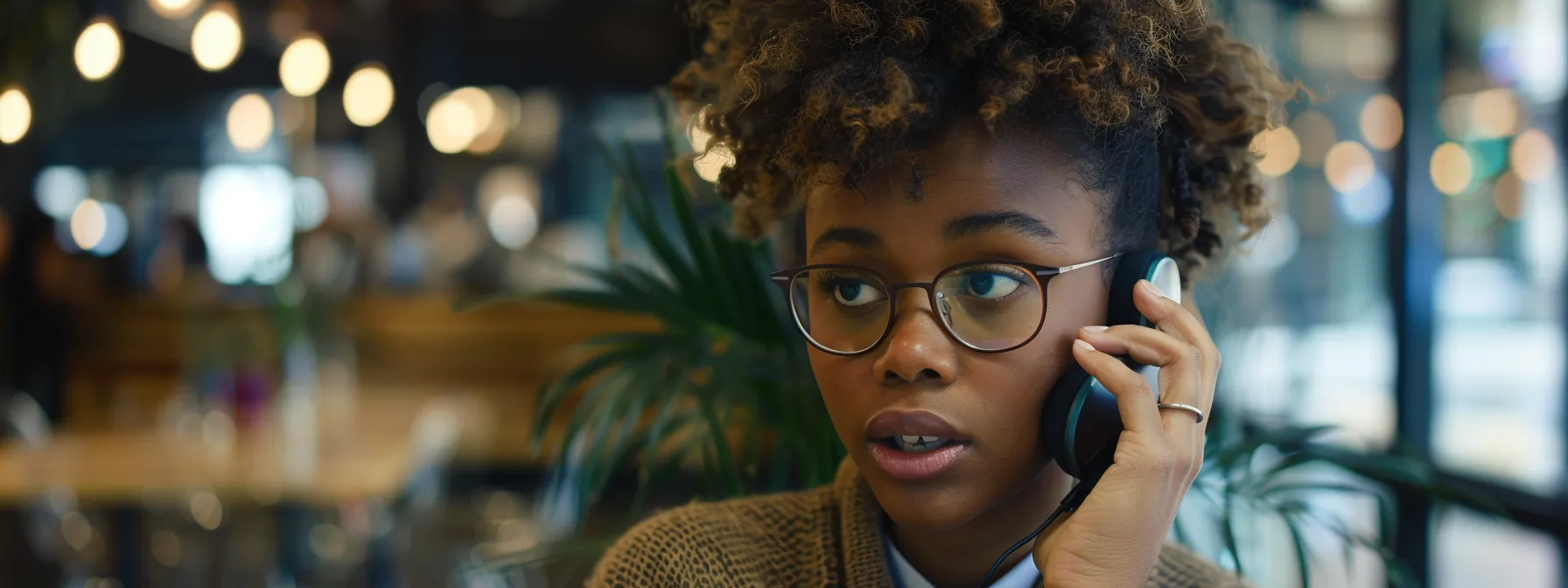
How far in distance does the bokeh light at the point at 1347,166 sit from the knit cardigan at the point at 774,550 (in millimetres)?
3121

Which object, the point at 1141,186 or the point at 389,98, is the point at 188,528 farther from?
the point at 1141,186

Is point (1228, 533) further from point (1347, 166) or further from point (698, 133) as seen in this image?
point (1347, 166)

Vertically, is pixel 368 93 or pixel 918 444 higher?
pixel 368 93

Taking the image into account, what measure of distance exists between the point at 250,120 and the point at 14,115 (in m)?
1.66

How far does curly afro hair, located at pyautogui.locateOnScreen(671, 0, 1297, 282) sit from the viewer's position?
2.85ft

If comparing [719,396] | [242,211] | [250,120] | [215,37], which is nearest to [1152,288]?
[719,396]

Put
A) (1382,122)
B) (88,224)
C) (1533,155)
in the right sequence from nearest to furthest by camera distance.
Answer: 1. (1533,155)
2. (1382,122)
3. (88,224)

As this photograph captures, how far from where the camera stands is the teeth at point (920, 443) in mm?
888

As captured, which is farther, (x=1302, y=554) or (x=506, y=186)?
(x=506, y=186)

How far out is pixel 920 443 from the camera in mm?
893

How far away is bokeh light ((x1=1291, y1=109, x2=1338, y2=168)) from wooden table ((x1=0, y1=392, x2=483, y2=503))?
3.15 metres

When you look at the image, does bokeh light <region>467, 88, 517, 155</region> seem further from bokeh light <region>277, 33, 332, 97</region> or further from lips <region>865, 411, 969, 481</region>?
lips <region>865, 411, 969, 481</region>

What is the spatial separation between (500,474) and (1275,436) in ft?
17.3

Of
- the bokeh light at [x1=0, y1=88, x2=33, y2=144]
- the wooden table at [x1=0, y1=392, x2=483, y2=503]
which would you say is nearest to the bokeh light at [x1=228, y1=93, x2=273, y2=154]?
the bokeh light at [x1=0, y1=88, x2=33, y2=144]
